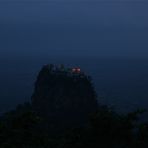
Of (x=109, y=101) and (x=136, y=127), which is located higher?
(x=136, y=127)

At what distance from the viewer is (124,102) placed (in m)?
39.9

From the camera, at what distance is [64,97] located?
2416 centimetres

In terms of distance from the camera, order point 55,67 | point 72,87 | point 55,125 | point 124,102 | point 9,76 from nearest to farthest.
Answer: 1. point 55,125
2. point 72,87
3. point 55,67
4. point 124,102
5. point 9,76

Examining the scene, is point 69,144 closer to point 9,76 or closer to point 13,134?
point 13,134

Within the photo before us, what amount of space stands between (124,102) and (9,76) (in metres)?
22.7

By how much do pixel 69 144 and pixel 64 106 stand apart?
1143 cm

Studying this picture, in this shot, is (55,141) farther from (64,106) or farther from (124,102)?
(124,102)

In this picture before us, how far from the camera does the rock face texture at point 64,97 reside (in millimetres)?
23688

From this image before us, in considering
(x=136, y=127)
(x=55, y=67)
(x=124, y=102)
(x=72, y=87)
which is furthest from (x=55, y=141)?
(x=124, y=102)

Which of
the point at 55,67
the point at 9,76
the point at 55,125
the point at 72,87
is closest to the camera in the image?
the point at 55,125

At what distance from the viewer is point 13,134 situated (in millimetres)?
12117

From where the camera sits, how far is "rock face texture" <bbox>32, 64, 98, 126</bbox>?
23.7 metres

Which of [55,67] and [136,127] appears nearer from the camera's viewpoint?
[136,127]

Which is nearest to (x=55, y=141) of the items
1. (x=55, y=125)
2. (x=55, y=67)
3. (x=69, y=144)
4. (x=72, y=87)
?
(x=69, y=144)
